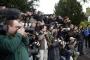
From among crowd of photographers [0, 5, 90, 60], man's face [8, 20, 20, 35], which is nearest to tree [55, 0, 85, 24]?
crowd of photographers [0, 5, 90, 60]

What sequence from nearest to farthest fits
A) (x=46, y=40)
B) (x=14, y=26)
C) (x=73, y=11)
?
(x=14, y=26) < (x=46, y=40) < (x=73, y=11)

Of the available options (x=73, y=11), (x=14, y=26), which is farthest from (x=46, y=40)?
(x=73, y=11)

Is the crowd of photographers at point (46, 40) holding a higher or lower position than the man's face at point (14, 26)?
lower

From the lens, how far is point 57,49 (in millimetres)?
12914

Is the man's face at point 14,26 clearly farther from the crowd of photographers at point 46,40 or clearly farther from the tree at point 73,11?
the tree at point 73,11

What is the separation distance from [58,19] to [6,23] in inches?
428

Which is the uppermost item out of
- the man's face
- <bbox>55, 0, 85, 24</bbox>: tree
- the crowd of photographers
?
the man's face

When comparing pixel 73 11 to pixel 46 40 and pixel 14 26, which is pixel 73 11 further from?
pixel 14 26

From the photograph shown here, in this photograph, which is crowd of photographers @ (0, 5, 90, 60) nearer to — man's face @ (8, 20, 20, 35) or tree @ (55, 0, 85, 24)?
man's face @ (8, 20, 20, 35)

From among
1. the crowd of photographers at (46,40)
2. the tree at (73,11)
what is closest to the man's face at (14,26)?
the crowd of photographers at (46,40)

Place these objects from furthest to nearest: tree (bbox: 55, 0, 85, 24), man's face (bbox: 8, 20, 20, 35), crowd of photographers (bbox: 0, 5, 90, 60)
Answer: tree (bbox: 55, 0, 85, 24), crowd of photographers (bbox: 0, 5, 90, 60), man's face (bbox: 8, 20, 20, 35)

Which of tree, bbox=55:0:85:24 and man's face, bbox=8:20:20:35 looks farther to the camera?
tree, bbox=55:0:85:24

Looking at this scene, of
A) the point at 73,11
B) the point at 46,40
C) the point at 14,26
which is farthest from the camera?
the point at 73,11

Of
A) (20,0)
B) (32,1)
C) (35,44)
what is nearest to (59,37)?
(35,44)
